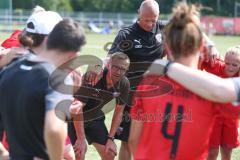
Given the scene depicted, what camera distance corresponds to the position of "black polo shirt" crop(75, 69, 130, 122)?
6.38m

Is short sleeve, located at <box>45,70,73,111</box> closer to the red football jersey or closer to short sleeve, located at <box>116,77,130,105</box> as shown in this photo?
the red football jersey

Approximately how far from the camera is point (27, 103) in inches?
131

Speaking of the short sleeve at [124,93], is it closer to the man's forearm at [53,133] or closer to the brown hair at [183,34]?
A: the man's forearm at [53,133]

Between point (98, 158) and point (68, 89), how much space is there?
3.99 m

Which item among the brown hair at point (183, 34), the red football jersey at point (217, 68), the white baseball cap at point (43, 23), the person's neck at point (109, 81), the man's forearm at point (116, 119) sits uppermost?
the brown hair at point (183, 34)

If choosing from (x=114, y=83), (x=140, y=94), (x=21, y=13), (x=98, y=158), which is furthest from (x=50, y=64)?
(x=21, y=13)

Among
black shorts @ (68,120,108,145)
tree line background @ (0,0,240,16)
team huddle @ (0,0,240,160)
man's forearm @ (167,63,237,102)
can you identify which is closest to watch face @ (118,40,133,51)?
black shorts @ (68,120,108,145)

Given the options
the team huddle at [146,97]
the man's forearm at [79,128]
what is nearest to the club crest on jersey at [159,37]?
the man's forearm at [79,128]

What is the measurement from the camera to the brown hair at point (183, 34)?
312 cm

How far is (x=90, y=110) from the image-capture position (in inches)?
255

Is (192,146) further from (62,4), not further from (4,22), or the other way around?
(62,4)

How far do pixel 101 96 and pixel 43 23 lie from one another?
2.64m

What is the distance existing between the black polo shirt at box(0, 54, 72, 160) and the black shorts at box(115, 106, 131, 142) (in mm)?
3529

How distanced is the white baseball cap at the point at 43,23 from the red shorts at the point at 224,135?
9.36 ft
